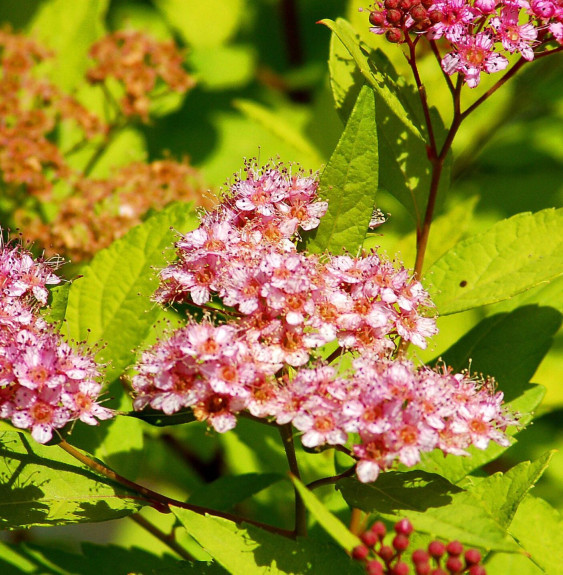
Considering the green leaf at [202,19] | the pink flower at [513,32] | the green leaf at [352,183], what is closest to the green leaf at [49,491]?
the green leaf at [352,183]

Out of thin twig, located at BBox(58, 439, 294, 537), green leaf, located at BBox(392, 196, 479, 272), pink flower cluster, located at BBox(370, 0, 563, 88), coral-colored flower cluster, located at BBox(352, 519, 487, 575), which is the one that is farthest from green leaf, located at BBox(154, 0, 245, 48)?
coral-colored flower cluster, located at BBox(352, 519, 487, 575)

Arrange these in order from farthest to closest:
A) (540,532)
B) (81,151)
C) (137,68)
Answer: (81,151)
(137,68)
(540,532)

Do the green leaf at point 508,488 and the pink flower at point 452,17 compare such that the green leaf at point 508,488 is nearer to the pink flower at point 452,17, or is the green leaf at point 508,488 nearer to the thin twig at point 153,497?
the thin twig at point 153,497

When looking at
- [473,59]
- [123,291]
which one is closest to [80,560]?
[123,291]

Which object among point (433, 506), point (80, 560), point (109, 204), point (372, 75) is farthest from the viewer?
point (109, 204)

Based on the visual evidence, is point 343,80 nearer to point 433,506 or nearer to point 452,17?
point 452,17

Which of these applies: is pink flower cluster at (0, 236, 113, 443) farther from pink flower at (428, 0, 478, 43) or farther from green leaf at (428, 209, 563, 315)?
pink flower at (428, 0, 478, 43)

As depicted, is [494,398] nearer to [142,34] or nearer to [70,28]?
[142,34]
